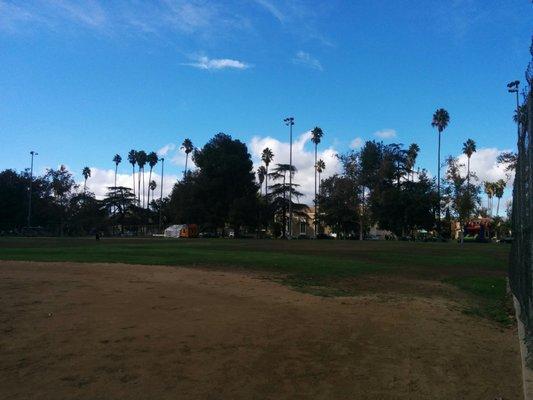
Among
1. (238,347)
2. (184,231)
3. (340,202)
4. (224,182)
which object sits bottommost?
(238,347)

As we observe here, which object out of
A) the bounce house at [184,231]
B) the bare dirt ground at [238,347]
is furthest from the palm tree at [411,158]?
the bare dirt ground at [238,347]

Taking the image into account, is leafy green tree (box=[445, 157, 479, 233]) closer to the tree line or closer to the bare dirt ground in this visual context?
the tree line

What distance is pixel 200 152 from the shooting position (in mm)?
103688

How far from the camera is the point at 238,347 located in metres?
8.05

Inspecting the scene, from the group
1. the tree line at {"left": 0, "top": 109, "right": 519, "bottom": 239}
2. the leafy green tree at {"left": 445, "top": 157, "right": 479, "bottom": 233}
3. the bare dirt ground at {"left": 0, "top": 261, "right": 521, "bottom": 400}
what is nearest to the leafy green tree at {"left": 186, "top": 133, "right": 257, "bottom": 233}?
the tree line at {"left": 0, "top": 109, "right": 519, "bottom": 239}

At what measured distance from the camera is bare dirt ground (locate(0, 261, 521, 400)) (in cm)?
629

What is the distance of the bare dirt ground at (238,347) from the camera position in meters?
6.29

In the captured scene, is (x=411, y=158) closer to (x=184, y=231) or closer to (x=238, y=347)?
(x=184, y=231)

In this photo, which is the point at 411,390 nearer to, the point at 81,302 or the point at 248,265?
the point at 81,302

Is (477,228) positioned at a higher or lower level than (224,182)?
lower

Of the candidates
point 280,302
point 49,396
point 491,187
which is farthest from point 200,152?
point 49,396

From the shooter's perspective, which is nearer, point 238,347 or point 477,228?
point 238,347


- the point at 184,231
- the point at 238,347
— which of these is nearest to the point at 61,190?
the point at 184,231

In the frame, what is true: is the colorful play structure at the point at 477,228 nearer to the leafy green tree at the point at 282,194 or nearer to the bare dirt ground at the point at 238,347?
the leafy green tree at the point at 282,194
